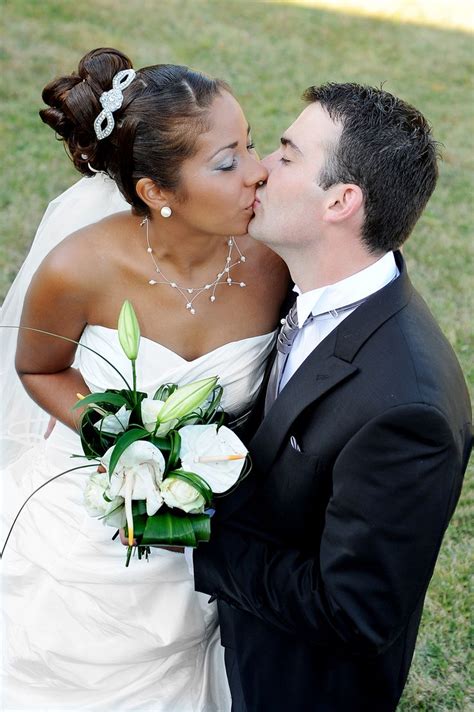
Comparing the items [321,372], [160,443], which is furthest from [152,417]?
[321,372]

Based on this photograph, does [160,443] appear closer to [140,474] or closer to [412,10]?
[140,474]

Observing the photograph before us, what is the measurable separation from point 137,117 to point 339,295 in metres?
0.93

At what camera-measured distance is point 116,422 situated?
8.82 ft

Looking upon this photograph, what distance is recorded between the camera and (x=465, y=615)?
4273mm

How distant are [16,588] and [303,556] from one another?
51.6 inches

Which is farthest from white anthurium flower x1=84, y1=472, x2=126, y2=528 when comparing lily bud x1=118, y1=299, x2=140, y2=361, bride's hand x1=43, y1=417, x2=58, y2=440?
bride's hand x1=43, y1=417, x2=58, y2=440

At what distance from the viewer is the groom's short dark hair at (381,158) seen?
2863mm

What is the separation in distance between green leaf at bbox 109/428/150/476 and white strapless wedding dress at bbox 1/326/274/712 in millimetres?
769

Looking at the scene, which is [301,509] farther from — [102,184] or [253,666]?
[102,184]

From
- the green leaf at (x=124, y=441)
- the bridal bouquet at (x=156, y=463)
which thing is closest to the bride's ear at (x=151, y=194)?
the bridal bouquet at (x=156, y=463)

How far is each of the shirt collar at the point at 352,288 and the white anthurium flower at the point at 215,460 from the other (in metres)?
0.58

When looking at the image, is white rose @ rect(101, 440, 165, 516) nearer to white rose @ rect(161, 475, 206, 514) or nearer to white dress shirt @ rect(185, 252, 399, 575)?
white rose @ rect(161, 475, 206, 514)

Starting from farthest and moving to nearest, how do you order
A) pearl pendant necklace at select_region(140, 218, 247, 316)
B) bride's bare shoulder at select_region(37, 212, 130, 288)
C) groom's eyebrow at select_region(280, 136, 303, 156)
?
pearl pendant necklace at select_region(140, 218, 247, 316) → bride's bare shoulder at select_region(37, 212, 130, 288) → groom's eyebrow at select_region(280, 136, 303, 156)

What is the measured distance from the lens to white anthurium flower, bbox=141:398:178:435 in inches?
104
